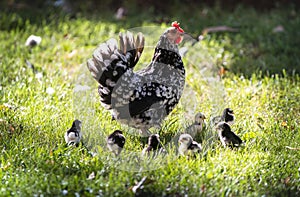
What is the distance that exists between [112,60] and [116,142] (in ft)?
1.95

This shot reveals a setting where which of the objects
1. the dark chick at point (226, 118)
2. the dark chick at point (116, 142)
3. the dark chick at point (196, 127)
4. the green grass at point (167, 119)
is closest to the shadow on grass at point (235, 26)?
the green grass at point (167, 119)

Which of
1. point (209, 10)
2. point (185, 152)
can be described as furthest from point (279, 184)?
point (209, 10)

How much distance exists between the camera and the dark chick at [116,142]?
3.65m

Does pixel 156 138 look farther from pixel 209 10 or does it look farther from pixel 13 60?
pixel 209 10

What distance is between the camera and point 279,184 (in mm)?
3445

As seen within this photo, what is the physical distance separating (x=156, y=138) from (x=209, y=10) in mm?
4126

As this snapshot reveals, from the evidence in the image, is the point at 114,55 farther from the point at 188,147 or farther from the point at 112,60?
the point at 188,147

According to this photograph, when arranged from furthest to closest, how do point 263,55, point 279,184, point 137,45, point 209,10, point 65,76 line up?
point 209,10
point 263,55
point 65,76
point 137,45
point 279,184

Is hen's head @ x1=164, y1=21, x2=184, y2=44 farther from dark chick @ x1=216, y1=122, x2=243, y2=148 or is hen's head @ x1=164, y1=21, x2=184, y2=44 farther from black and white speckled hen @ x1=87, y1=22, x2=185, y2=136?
dark chick @ x1=216, y1=122, x2=243, y2=148

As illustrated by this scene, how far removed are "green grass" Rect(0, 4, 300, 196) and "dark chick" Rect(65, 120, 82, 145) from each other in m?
0.07

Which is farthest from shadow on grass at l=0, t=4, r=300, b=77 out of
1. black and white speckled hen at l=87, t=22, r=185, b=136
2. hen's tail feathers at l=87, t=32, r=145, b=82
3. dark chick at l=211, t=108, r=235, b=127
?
hen's tail feathers at l=87, t=32, r=145, b=82

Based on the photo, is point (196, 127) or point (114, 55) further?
point (196, 127)

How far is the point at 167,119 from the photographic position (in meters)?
4.34

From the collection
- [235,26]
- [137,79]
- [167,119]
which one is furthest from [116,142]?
[235,26]
